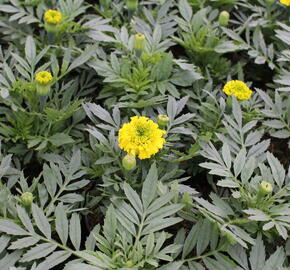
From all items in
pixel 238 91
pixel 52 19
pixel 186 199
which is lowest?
pixel 186 199

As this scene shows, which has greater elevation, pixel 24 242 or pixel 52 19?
pixel 52 19

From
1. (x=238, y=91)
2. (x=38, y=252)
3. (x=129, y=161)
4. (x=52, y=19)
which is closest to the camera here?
(x=38, y=252)

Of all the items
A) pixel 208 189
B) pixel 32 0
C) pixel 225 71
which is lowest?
pixel 208 189

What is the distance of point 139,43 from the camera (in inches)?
66.9

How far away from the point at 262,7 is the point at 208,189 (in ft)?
3.42

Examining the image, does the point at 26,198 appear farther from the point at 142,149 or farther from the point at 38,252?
the point at 142,149

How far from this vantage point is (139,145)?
4.48 feet

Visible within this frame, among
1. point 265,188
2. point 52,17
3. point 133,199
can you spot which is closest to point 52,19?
point 52,17

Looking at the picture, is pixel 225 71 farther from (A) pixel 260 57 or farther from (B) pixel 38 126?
(B) pixel 38 126

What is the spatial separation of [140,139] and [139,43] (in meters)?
0.50

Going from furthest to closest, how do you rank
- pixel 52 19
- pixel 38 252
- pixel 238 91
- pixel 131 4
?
pixel 131 4, pixel 52 19, pixel 238 91, pixel 38 252

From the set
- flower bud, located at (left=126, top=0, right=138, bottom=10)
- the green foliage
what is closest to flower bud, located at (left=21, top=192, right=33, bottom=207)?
the green foliage

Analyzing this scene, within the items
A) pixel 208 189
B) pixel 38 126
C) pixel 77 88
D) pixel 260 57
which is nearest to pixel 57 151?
pixel 38 126

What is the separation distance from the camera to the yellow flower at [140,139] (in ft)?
4.47
